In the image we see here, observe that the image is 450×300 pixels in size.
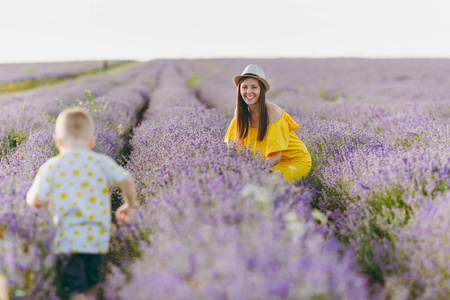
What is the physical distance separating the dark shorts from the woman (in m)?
1.69

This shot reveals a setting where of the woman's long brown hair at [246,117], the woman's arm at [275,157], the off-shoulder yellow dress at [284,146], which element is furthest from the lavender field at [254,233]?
the woman's long brown hair at [246,117]

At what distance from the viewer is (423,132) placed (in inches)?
136

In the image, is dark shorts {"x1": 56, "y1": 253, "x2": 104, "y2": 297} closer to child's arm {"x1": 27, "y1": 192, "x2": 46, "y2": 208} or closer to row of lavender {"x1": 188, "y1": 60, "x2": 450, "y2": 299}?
child's arm {"x1": 27, "y1": 192, "x2": 46, "y2": 208}

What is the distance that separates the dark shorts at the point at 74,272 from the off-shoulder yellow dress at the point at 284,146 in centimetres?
165

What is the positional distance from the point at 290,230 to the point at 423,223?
721 millimetres


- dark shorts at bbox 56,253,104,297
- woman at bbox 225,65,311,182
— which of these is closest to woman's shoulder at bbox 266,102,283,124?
woman at bbox 225,65,311,182

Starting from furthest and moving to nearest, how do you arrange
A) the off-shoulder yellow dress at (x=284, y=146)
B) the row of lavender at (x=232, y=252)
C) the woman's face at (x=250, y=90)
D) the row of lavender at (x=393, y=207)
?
the woman's face at (x=250, y=90), the off-shoulder yellow dress at (x=284, y=146), the row of lavender at (x=393, y=207), the row of lavender at (x=232, y=252)

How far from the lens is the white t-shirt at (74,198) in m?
1.54

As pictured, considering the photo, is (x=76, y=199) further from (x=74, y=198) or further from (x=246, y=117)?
(x=246, y=117)

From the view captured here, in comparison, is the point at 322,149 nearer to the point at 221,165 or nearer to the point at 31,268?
the point at 221,165

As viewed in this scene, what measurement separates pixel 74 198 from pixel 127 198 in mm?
244

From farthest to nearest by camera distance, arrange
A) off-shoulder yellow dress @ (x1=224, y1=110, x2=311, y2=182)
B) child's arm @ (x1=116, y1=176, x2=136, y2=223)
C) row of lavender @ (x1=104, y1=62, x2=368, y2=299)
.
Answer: off-shoulder yellow dress @ (x1=224, y1=110, x2=311, y2=182) → child's arm @ (x1=116, y1=176, x2=136, y2=223) → row of lavender @ (x1=104, y1=62, x2=368, y2=299)

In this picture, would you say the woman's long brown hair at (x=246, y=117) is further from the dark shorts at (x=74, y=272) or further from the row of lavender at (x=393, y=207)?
the dark shorts at (x=74, y=272)

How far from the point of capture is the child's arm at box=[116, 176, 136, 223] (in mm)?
1636
